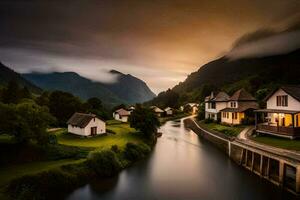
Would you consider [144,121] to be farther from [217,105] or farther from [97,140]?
[217,105]

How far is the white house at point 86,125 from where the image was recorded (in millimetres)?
48094

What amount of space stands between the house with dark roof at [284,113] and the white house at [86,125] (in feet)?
93.4

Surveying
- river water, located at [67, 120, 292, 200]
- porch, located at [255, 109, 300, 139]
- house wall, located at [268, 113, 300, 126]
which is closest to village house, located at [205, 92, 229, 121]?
house wall, located at [268, 113, 300, 126]

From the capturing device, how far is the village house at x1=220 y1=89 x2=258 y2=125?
56812 mm

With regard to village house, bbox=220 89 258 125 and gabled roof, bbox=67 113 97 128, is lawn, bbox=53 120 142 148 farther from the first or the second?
village house, bbox=220 89 258 125

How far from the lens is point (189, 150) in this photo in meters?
49.3

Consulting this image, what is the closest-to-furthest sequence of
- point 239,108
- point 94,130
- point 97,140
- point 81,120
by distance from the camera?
point 97,140 → point 94,130 → point 81,120 → point 239,108

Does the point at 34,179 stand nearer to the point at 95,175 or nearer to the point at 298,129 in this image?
the point at 95,175

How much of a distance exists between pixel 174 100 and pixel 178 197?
138299mm

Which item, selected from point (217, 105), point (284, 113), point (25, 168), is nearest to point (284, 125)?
point (284, 113)

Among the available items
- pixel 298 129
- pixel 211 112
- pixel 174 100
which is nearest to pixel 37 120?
pixel 298 129

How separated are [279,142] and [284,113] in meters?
5.50

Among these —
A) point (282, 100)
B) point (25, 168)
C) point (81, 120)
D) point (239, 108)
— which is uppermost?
point (282, 100)

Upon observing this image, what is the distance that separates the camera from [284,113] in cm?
3756
